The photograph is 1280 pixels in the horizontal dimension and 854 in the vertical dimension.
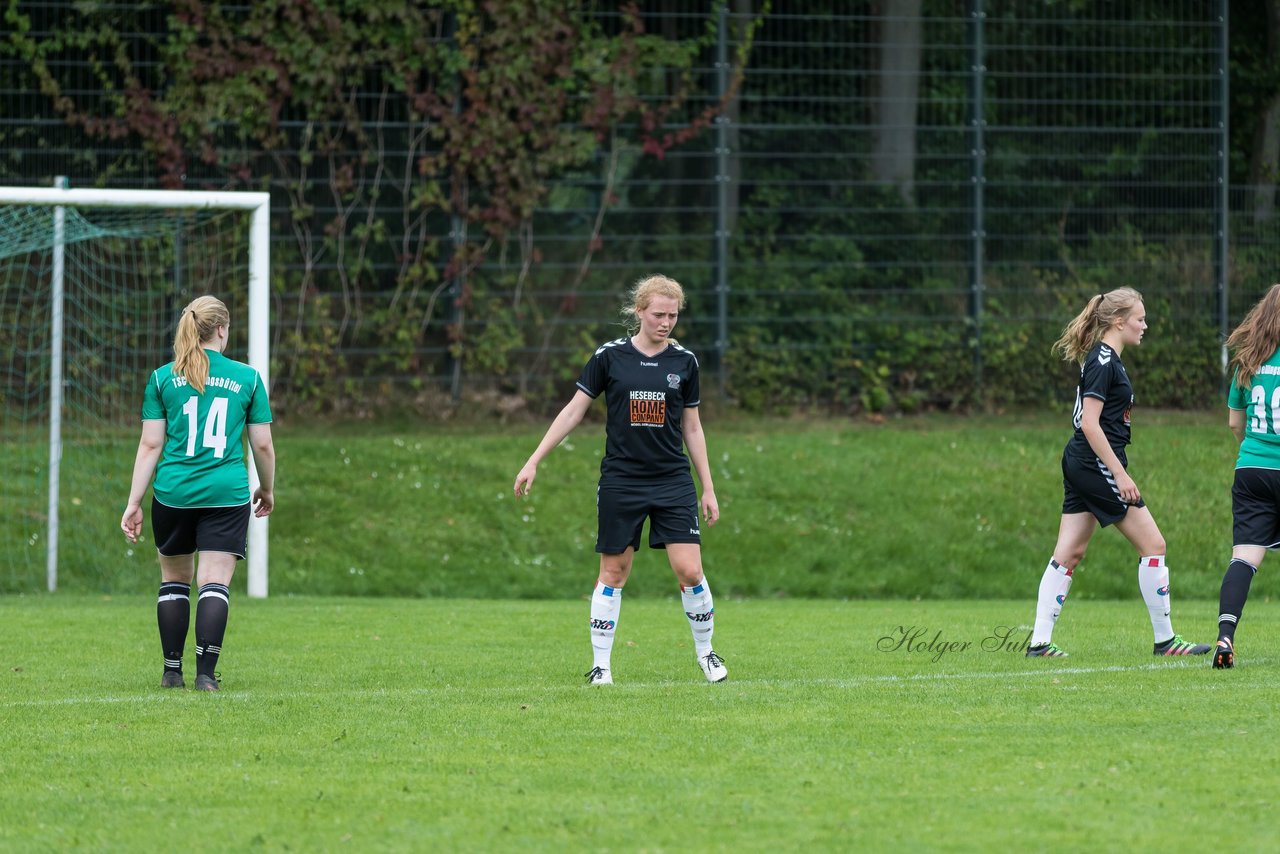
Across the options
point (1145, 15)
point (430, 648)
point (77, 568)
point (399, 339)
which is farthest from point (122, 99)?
point (1145, 15)

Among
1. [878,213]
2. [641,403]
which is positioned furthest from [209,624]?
[878,213]

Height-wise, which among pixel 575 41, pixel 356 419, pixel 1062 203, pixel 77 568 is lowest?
pixel 77 568

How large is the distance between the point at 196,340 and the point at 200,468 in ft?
1.97

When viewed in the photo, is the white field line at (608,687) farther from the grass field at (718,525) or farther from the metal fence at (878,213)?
the metal fence at (878,213)

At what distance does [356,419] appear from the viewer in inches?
694

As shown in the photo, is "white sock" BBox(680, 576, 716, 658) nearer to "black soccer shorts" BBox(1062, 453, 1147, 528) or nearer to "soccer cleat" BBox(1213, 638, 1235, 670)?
"black soccer shorts" BBox(1062, 453, 1147, 528)

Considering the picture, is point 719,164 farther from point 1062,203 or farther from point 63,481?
point 63,481

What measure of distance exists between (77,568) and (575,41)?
7.97 metres

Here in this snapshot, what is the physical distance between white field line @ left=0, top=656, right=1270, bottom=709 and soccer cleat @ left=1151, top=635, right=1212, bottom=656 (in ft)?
1.21

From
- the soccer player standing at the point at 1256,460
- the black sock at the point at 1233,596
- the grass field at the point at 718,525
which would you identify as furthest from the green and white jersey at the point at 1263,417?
the grass field at the point at 718,525

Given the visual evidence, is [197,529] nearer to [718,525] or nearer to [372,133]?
[718,525]

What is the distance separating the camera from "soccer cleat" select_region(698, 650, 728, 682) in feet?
26.2

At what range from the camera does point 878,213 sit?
62.2 ft
